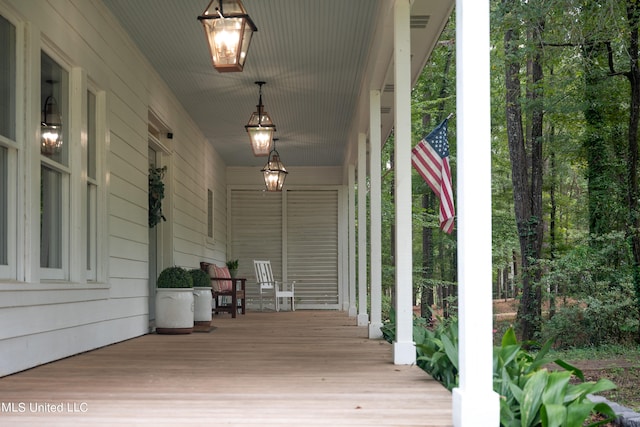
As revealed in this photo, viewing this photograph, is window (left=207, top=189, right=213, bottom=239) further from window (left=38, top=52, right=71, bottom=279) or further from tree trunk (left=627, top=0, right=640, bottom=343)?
window (left=38, top=52, right=71, bottom=279)

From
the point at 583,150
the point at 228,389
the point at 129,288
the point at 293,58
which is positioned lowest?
the point at 228,389

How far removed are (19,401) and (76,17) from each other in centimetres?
315

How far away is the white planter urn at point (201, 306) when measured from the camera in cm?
867

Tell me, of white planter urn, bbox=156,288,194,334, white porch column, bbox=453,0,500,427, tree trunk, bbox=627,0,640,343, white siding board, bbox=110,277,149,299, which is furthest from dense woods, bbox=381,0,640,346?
white porch column, bbox=453,0,500,427

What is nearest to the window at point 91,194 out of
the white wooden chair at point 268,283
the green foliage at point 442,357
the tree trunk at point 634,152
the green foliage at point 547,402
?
the green foliage at point 442,357

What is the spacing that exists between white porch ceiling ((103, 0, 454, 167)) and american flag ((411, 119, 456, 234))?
0.79 meters

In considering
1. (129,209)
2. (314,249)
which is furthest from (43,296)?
(314,249)

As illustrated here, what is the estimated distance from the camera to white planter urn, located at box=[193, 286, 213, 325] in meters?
8.67

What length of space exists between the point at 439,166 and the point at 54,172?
276cm

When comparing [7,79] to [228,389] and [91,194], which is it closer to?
[91,194]

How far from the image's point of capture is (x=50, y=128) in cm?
511

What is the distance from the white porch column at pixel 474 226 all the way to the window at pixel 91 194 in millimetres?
3836

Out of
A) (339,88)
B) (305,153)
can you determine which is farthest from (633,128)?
(305,153)

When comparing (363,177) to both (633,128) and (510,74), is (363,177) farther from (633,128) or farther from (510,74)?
(510,74)
